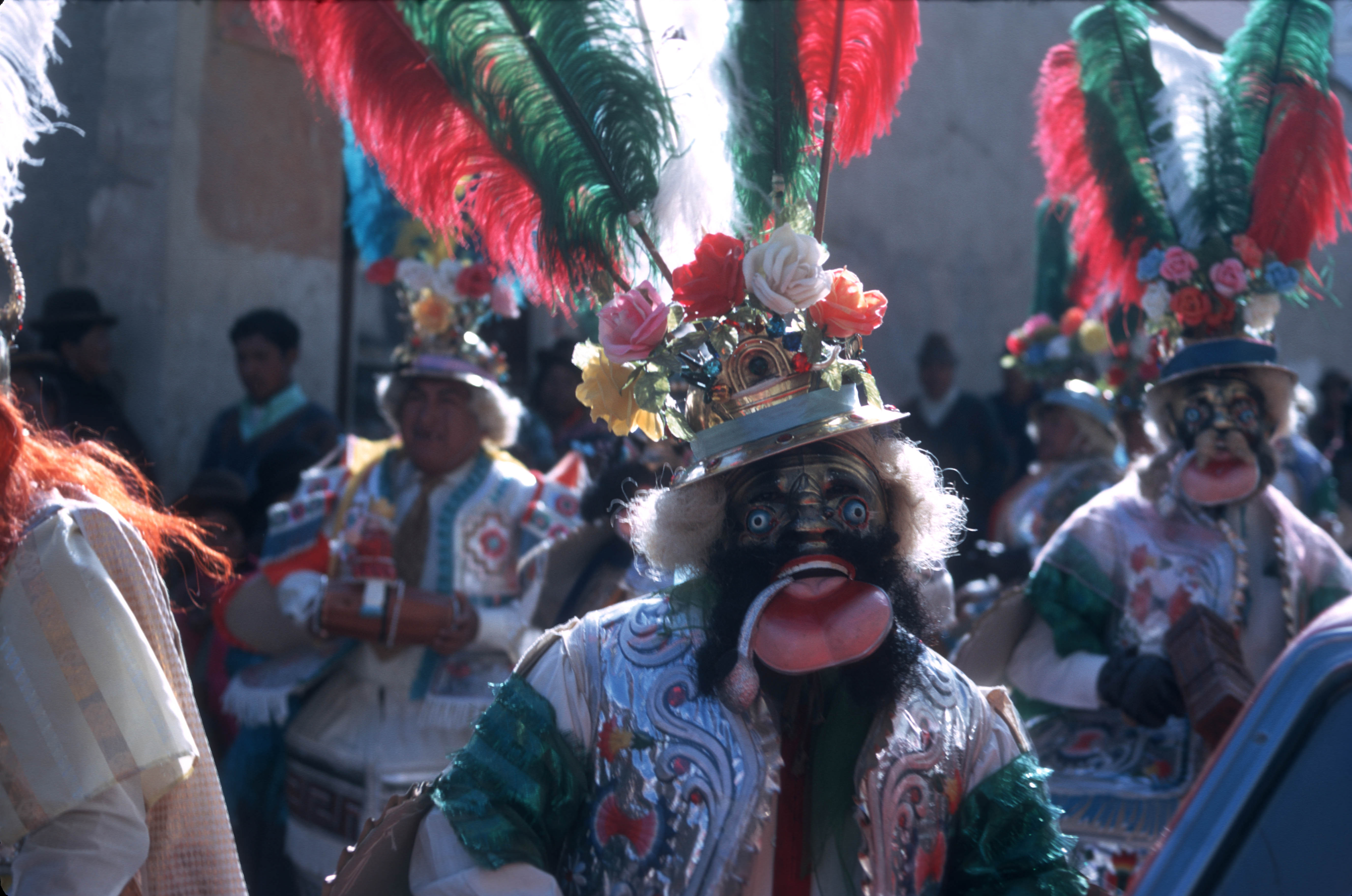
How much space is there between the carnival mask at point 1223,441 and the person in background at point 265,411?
387 cm

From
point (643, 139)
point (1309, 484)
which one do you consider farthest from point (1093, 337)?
point (643, 139)

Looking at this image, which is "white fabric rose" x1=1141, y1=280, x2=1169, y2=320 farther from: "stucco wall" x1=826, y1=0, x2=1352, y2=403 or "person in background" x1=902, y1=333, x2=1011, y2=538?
"stucco wall" x1=826, y1=0, x2=1352, y2=403

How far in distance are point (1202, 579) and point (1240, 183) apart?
1.18m

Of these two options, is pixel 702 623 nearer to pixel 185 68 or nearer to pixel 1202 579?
pixel 1202 579

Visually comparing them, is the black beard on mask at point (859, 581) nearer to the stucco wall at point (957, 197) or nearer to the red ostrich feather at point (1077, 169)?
the red ostrich feather at point (1077, 169)

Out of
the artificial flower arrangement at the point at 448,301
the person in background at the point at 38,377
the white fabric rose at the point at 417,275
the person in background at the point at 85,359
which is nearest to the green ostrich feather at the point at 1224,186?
the artificial flower arrangement at the point at 448,301

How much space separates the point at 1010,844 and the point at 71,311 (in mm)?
5154

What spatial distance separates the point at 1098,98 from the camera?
3.94 meters

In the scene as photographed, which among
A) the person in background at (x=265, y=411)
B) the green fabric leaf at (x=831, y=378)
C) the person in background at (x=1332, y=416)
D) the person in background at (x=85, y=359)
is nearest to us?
the green fabric leaf at (x=831, y=378)

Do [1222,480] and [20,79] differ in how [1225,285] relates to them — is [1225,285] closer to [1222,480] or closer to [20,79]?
[1222,480]

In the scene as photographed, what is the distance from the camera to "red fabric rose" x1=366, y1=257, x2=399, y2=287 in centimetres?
496

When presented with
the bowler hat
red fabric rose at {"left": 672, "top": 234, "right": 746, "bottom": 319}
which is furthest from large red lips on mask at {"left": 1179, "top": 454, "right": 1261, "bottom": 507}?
the bowler hat

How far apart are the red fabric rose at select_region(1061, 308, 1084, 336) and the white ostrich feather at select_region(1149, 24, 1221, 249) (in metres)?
2.59

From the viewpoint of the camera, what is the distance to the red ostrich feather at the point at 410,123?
2342 mm
